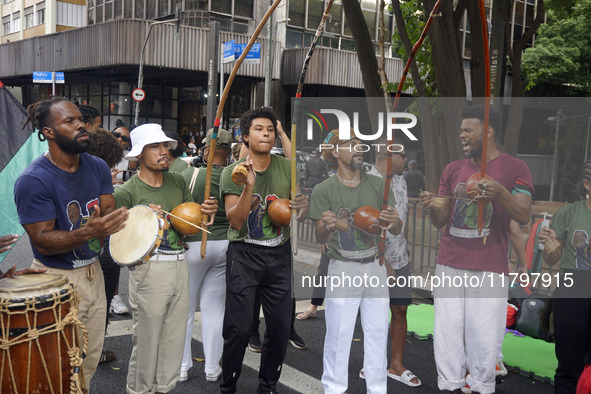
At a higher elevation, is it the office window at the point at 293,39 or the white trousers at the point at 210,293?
the office window at the point at 293,39

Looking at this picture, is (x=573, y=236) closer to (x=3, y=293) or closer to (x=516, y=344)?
(x=516, y=344)

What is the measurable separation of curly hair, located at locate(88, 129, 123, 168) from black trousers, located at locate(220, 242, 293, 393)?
1533mm

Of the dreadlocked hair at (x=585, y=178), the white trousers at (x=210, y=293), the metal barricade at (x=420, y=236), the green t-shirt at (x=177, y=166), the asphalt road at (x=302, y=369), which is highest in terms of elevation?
the dreadlocked hair at (x=585, y=178)

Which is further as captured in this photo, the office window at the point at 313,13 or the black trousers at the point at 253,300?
the office window at the point at 313,13

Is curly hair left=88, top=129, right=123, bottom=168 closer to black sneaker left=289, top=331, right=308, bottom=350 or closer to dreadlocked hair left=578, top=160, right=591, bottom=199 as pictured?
black sneaker left=289, top=331, right=308, bottom=350

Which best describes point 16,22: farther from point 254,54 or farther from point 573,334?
point 573,334

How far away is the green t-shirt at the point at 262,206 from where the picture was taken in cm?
427

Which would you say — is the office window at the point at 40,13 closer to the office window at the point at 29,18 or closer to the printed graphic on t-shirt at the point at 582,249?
the office window at the point at 29,18

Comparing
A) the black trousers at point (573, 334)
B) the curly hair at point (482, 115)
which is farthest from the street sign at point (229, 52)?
the black trousers at point (573, 334)

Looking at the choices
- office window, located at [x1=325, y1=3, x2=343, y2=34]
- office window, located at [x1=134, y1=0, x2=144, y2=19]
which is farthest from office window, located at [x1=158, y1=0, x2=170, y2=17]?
office window, located at [x1=325, y1=3, x2=343, y2=34]

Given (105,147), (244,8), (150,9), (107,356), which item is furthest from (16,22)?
(107,356)

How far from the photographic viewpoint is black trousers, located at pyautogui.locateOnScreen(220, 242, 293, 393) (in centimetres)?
427

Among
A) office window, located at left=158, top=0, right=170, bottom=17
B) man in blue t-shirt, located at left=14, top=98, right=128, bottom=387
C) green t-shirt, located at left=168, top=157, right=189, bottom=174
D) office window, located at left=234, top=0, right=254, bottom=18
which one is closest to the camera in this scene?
man in blue t-shirt, located at left=14, top=98, right=128, bottom=387

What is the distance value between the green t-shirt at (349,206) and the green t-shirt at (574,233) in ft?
3.90
